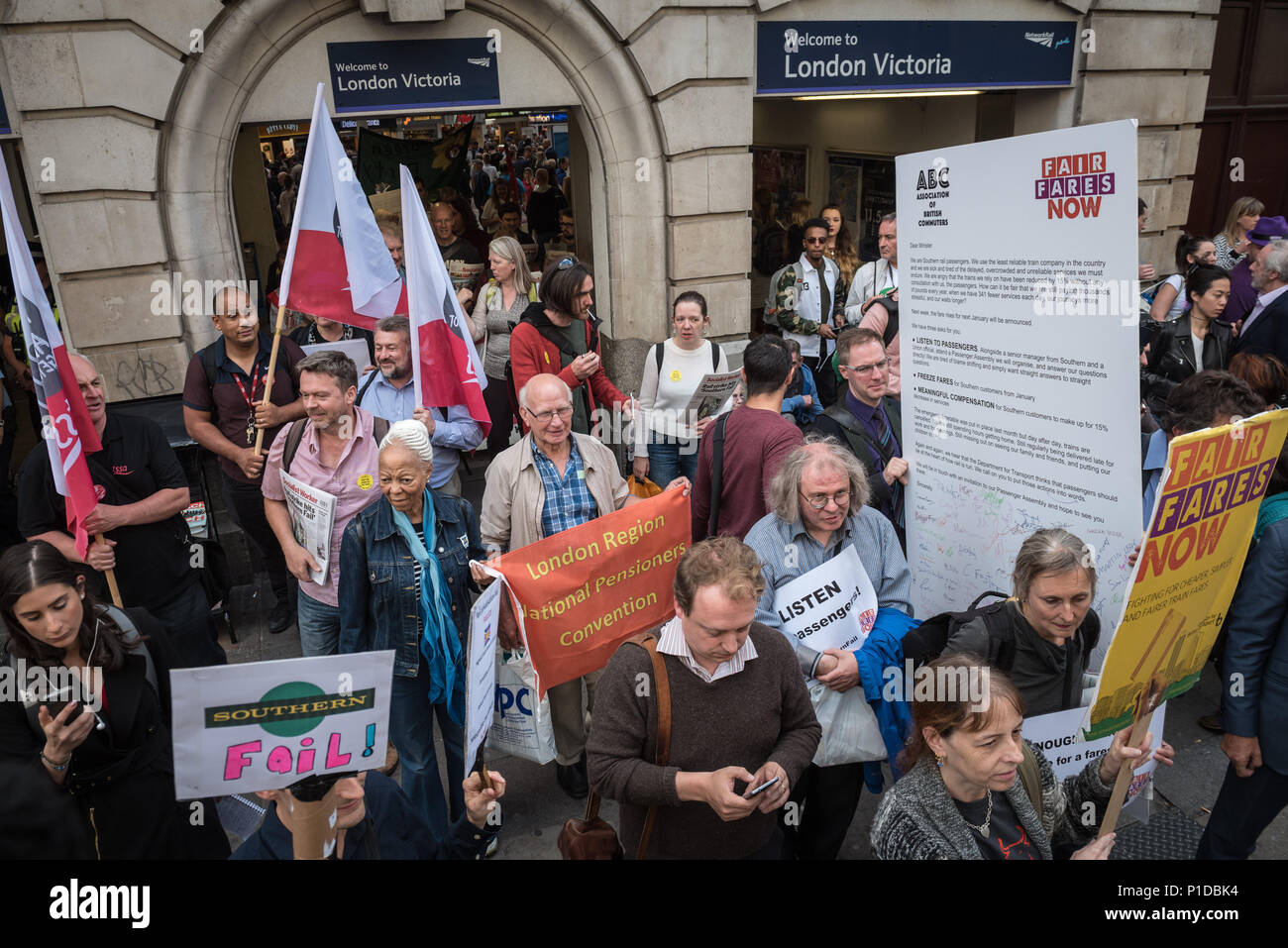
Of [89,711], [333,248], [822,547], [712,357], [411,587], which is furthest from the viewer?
[712,357]

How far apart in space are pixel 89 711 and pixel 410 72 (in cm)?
636

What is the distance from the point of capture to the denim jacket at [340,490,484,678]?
12.3ft

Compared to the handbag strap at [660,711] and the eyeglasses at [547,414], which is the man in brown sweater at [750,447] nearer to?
the eyeglasses at [547,414]

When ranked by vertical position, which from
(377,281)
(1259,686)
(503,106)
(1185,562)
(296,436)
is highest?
(503,106)

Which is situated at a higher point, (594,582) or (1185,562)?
(1185,562)

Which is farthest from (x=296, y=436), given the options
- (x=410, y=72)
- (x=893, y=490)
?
(x=410, y=72)

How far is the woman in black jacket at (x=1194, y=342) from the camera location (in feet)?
21.0

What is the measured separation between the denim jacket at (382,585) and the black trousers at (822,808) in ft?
5.32

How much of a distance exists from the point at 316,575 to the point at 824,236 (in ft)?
17.7

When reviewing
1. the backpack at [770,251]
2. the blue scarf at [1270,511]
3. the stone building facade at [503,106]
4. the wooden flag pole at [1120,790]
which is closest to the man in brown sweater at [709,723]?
the wooden flag pole at [1120,790]

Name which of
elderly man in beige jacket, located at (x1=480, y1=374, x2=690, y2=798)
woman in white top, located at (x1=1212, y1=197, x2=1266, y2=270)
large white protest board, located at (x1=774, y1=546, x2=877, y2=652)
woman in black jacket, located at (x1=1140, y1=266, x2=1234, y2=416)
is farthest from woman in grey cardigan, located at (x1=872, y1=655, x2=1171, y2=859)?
woman in white top, located at (x1=1212, y1=197, x2=1266, y2=270)

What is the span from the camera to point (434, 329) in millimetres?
4828

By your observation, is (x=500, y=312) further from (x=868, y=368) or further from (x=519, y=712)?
(x=519, y=712)

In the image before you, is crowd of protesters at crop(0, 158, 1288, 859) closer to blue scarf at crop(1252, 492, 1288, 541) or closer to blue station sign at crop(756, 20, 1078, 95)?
blue scarf at crop(1252, 492, 1288, 541)
